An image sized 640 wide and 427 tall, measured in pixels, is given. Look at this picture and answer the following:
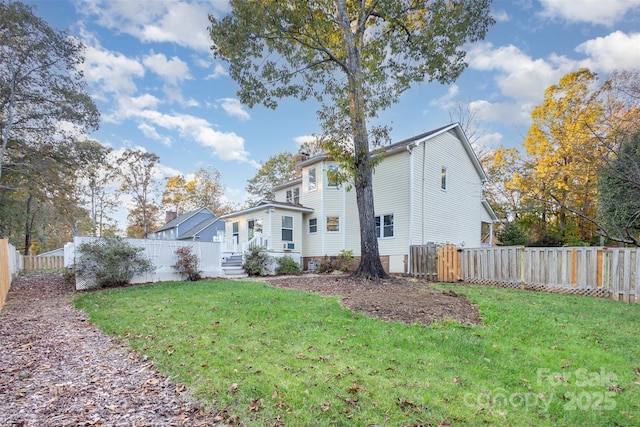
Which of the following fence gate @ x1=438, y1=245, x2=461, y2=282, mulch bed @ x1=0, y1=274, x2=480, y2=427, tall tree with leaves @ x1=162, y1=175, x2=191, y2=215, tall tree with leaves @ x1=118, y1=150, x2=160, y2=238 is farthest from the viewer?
tall tree with leaves @ x1=162, y1=175, x2=191, y2=215

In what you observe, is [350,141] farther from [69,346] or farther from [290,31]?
[69,346]

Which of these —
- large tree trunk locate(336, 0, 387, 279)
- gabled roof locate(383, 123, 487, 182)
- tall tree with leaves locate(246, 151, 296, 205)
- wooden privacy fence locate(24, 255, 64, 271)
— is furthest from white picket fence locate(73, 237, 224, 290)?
tall tree with leaves locate(246, 151, 296, 205)

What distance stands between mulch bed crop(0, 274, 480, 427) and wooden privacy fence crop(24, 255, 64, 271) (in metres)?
23.1

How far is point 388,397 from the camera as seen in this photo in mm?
3150

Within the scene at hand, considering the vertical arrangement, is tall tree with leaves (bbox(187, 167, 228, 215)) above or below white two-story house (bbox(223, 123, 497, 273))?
above

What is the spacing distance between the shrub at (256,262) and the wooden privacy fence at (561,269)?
9.06 metres

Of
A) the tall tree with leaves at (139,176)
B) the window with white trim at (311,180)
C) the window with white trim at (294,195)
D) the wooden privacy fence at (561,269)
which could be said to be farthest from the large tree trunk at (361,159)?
the tall tree with leaves at (139,176)

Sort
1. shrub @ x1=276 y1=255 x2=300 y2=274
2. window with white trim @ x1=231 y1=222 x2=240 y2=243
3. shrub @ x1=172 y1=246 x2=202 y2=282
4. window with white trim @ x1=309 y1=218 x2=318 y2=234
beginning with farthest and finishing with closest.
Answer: window with white trim @ x1=231 y1=222 x2=240 y2=243, window with white trim @ x1=309 y1=218 x2=318 y2=234, shrub @ x1=276 y1=255 x2=300 y2=274, shrub @ x1=172 y1=246 x2=202 y2=282

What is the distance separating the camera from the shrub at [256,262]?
15789 mm

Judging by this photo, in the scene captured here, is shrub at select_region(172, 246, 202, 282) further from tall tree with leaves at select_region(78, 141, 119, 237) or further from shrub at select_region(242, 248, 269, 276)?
tall tree with leaves at select_region(78, 141, 119, 237)

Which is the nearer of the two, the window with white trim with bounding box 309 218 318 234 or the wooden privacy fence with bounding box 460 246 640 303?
the wooden privacy fence with bounding box 460 246 640 303

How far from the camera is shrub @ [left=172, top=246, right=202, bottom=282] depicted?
13.1 metres

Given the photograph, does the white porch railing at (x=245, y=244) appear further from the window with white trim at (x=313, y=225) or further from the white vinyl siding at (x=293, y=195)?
the white vinyl siding at (x=293, y=195)

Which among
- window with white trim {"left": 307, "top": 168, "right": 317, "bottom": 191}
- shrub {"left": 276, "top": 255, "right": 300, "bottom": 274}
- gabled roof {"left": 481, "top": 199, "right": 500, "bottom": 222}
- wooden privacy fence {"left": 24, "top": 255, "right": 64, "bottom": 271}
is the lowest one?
wooden privacy fence {"left": 24, "top": 255, "right": 64, "bottom": 271}
